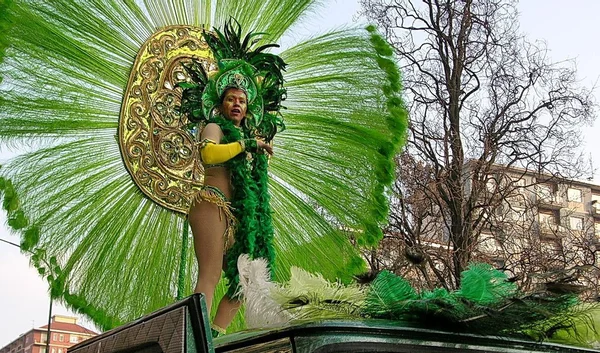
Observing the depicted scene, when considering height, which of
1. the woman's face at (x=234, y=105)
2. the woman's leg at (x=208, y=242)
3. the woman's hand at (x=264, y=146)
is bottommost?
the woman's leg at (x=208, y=242)

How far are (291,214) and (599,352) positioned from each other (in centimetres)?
343

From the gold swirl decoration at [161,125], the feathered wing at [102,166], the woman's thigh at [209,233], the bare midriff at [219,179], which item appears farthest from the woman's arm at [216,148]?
the feathered wing at [102,166]

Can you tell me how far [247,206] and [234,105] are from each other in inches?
22.3

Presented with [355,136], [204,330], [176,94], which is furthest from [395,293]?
[355,136]

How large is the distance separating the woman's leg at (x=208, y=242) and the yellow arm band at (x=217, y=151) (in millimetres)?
233

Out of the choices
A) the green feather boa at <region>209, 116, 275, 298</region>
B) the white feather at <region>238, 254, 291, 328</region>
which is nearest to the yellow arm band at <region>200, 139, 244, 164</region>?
the green feather boa at <region>209, 116, 275, 298</region>

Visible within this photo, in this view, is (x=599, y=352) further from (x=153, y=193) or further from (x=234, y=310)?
(x=153, y=193)

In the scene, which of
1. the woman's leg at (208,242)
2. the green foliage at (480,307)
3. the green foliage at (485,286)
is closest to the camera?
the green foliage at (480,307)

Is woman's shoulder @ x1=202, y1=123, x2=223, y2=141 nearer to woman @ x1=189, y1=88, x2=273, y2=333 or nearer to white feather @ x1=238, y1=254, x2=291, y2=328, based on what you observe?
woman @ x1=189, y1=88, x2=273, y2=333

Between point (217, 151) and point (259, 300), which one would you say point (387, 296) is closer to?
point (259, 300)

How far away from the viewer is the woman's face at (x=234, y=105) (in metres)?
4.43

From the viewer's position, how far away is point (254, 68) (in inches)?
184

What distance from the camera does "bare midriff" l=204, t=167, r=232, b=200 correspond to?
4.33 metres

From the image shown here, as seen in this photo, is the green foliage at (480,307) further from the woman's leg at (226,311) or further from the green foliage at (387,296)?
the woman's leg at (226,311)
